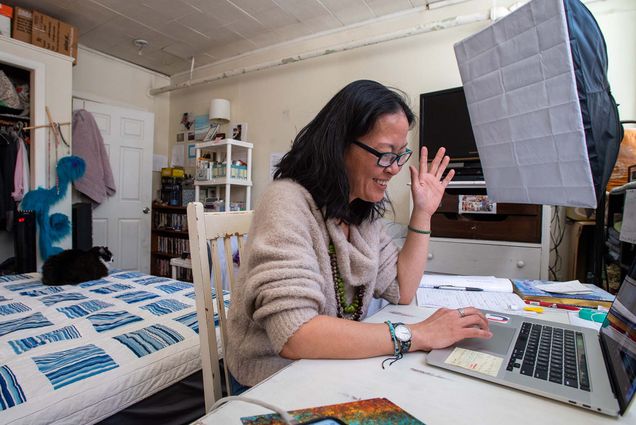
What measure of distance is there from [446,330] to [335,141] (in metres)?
0.47

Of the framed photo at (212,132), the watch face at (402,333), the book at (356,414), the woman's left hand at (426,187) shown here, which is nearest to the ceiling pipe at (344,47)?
the framed photo at (212,132)

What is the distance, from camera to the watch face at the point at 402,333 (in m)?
0.63

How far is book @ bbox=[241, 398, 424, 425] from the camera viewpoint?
1.40 ft

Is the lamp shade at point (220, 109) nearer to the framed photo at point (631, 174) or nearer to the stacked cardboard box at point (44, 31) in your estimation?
the stacked cardboard box at point (44, 31)

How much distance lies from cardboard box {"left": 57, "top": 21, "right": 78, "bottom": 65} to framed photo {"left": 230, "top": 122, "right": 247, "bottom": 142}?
1.57m

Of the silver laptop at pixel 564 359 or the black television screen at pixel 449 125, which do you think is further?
the black television screen at pixel 449 125

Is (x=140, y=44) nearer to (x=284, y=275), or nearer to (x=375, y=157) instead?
(x=375, y=157)

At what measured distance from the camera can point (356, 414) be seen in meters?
0.44

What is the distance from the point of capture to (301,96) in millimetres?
3541

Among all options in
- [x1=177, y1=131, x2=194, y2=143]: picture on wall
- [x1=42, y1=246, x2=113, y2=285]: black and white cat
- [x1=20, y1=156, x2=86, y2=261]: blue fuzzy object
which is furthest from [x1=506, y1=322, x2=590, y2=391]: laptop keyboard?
[x1=177, y1=131, x2=194, y2=143]: picture on wall

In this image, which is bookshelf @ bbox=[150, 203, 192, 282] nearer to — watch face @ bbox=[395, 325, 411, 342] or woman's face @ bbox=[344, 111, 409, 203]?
woman's face @ bbox=[344, 111, 409, 203]

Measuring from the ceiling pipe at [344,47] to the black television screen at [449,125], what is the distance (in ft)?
1.83

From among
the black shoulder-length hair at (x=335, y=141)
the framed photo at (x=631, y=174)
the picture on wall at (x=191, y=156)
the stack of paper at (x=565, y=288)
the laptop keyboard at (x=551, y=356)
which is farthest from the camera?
the picture on wall at (x=191, y=156)

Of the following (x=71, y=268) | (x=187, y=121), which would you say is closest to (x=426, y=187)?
(x=71, y=268)
